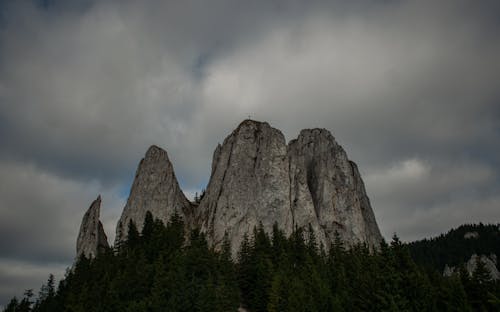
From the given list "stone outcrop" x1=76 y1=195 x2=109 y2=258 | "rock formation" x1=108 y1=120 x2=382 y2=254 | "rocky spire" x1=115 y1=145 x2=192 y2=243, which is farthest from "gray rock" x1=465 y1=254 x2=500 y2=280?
"stone outcrop" x1=76 y1=195 x2=109 y2=258

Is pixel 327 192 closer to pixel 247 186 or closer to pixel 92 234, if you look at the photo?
pixel 247 186

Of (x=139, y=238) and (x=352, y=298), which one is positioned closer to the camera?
(x=352, y=298)

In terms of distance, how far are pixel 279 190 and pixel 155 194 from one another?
1436 inches

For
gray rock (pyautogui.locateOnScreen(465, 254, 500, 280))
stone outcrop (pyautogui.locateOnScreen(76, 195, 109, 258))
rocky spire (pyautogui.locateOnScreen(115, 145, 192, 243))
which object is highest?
rocky spire (pyautogui.locateOnScreen(115, 145, 192, 243))

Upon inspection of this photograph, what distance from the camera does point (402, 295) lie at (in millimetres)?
42875

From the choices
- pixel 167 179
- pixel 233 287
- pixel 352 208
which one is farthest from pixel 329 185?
pixel 233 287

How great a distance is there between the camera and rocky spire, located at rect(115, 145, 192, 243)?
120 meters

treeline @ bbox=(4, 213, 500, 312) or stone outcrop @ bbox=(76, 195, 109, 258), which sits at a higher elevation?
stone outcrop @ bbox=(76, 195, 109, 258)

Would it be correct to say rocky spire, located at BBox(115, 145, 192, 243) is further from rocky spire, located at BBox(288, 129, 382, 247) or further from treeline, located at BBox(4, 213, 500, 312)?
rocky spire, located at BBox(288, 129, 382, 247)

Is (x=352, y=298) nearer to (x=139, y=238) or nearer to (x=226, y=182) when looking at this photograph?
(x=139, y=238)

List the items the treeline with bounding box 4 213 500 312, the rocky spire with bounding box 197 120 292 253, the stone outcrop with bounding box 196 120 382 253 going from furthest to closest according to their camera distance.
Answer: the stone outcrop with bounding box 196 120 382 253
the rocky spire with bounding box 197 120 292 253
the treeline with bounding box 4 213 500 312

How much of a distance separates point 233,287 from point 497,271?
134492 mm

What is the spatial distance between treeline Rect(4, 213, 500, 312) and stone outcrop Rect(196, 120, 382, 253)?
21.3 meters

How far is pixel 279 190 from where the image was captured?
113875 mm
